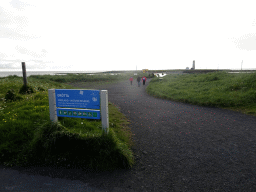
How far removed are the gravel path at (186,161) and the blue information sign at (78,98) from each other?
1474mm

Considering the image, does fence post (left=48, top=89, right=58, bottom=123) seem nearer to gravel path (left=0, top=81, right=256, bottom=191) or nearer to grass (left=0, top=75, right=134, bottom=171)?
grass (left=0, top=75, right=134, bottom=171)

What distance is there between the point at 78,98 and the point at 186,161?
2.94 meters

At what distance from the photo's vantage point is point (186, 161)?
3.97 metres

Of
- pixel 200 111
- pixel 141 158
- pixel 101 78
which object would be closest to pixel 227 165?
pixel 141 158

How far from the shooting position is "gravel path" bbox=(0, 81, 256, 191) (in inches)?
125

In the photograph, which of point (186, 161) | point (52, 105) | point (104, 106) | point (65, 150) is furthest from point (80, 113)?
point (186, 161)

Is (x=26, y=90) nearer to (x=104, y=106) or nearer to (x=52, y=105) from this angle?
(x=52, y=105)

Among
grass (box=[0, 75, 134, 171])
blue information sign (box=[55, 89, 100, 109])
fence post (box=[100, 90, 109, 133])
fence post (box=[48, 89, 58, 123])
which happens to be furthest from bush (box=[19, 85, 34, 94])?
fence post (box=[100, 90, 109, 133])

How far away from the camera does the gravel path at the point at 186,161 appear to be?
10.4 ft

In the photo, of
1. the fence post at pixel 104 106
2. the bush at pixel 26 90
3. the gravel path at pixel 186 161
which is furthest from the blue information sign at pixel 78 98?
the bush at pixel 26 90

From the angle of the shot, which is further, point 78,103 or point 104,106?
point 78,103

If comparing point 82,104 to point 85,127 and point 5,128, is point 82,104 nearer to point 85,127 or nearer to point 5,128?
point 85,127

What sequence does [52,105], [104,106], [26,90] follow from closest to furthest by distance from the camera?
[104,106] → [52,105] → [26,90]

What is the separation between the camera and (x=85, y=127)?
4.91 metres
